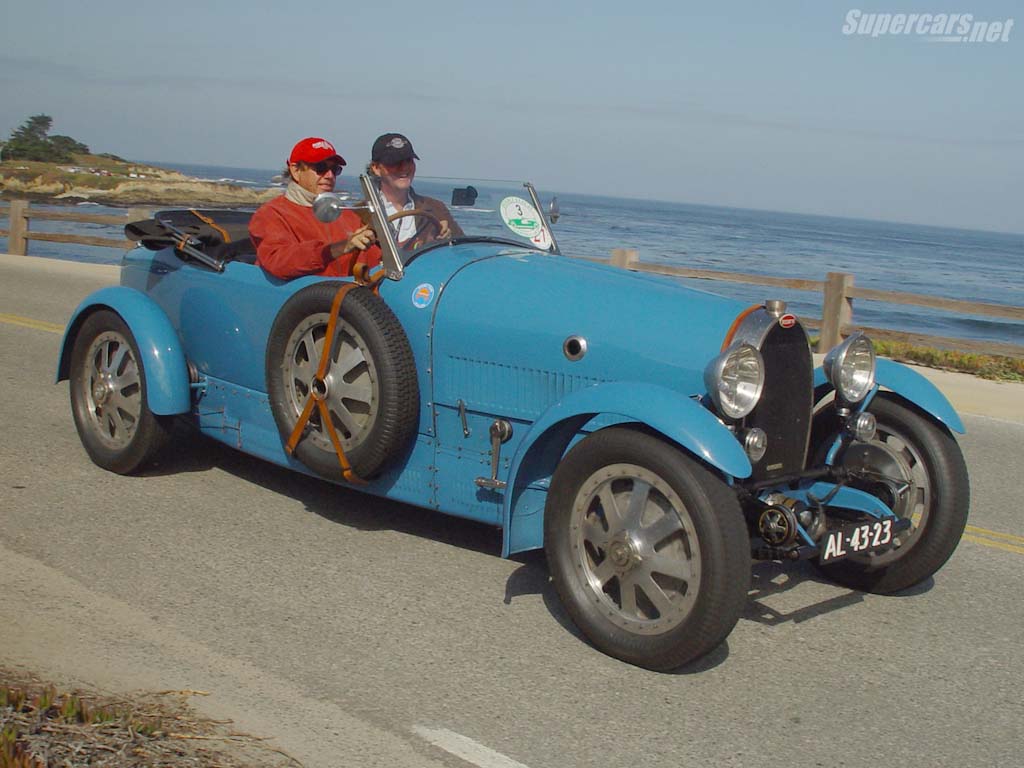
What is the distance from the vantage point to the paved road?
3.43 m

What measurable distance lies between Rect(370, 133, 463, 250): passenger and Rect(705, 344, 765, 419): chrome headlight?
1.78m

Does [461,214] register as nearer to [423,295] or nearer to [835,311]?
[423,295]

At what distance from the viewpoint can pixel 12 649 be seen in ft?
12.3

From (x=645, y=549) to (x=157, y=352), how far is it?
312cm

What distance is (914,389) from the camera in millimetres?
4805

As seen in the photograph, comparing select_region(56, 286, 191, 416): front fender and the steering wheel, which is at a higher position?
the steering wheel

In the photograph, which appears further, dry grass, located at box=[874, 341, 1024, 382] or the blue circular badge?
dry grass, located at box=[874, 341, 1024, 382]

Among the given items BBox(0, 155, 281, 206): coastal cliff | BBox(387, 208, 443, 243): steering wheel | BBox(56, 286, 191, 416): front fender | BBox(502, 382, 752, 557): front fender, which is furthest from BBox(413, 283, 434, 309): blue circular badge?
BBox(0, 155, 281, 206): coastal cliff

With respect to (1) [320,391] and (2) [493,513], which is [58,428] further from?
(2) [493,513]

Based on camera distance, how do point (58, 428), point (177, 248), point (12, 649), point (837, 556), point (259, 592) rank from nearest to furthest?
point (12, 649) < point (837, 556) < point (259, 592) < point (177, 248) < point (58, 428)

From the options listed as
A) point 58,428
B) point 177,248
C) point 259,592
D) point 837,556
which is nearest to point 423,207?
point 177,248

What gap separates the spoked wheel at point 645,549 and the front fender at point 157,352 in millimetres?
2539

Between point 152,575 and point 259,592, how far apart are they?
490mm

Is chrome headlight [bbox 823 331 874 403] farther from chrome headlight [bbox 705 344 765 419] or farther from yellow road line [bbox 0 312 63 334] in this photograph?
yellow road line [bbox 0 312 63 334]
